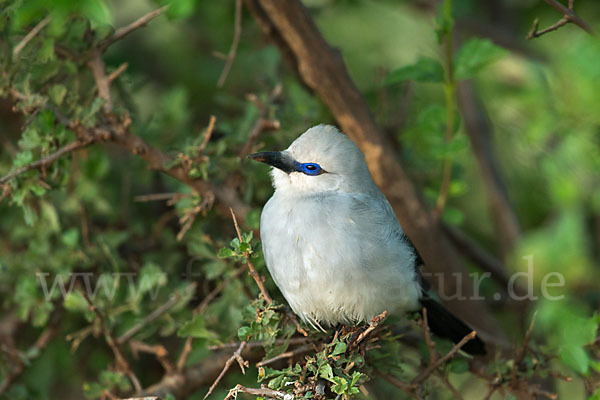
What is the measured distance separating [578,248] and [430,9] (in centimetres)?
289

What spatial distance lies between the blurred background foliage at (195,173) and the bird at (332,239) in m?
0.17

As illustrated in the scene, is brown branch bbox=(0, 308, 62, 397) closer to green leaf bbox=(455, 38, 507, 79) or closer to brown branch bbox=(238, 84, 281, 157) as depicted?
brown branch bbox=(238, 84, 281, 157)

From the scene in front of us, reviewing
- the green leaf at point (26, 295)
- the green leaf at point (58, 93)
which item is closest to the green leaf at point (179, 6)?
the green leaf at point (58, 93)

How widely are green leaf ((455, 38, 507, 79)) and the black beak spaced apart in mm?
940

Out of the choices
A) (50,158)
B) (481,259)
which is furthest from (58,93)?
(481,259)

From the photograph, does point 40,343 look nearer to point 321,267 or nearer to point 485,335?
point 321,267

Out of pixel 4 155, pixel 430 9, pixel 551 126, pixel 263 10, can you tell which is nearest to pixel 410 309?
pixel 551 126

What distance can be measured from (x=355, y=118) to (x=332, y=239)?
908 millimetres

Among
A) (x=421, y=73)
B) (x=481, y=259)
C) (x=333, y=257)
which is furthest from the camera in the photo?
(x=481, y=259)

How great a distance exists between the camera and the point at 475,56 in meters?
3.22

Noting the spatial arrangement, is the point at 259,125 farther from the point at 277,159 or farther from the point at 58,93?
the point at 58,93

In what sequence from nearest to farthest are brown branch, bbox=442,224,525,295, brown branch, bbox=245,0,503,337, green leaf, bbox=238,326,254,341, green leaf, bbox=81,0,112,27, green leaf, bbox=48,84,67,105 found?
green leaf, bbox=81,0,112,27 < green leaf, bbox=238,326,254,341 < green leaf, bbox=48,84,67,105 < brown branch, bbox=245,0,503,337 < brown branch, bbox=442,224,525,295

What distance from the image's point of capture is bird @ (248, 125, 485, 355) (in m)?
2.76

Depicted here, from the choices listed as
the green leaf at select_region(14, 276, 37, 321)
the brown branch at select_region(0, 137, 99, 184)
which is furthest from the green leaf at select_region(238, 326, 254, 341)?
the green leaf at select_region(14, 276, 37, 321)
